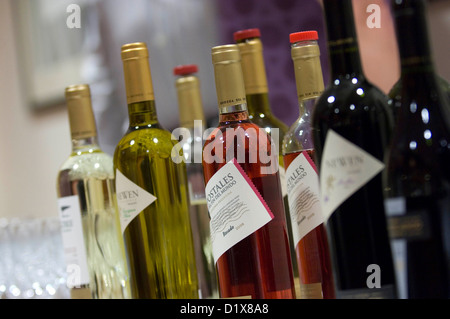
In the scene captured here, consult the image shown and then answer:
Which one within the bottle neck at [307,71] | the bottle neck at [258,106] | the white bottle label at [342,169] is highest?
the bottle neck at [307,71]

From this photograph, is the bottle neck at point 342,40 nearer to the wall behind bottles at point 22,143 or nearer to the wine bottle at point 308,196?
the wine bottle at point 308,196

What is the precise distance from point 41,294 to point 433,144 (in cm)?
68

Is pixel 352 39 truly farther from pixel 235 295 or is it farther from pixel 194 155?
pixel 194 155

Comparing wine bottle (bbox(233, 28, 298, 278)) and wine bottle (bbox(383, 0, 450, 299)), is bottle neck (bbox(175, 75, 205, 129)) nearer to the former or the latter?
wine bottle (bbox(233, 28, 298, 278))

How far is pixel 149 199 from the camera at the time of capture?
2.49 feet

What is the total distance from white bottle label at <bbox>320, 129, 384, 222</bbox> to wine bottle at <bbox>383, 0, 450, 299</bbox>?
2cm

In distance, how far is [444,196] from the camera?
500mm

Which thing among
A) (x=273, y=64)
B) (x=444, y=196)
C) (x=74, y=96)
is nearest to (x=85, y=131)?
(x=74, y=96)

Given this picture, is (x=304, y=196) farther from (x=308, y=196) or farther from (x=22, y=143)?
(x=22, y=143)

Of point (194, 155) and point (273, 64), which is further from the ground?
point (273, 64)

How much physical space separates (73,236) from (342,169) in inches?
17.6

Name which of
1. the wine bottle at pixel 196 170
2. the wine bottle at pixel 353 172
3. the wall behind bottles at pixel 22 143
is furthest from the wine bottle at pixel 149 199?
the wall behind bottles at pixel 22 143

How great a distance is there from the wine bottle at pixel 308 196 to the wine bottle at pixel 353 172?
0.10m

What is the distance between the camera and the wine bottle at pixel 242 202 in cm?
65
